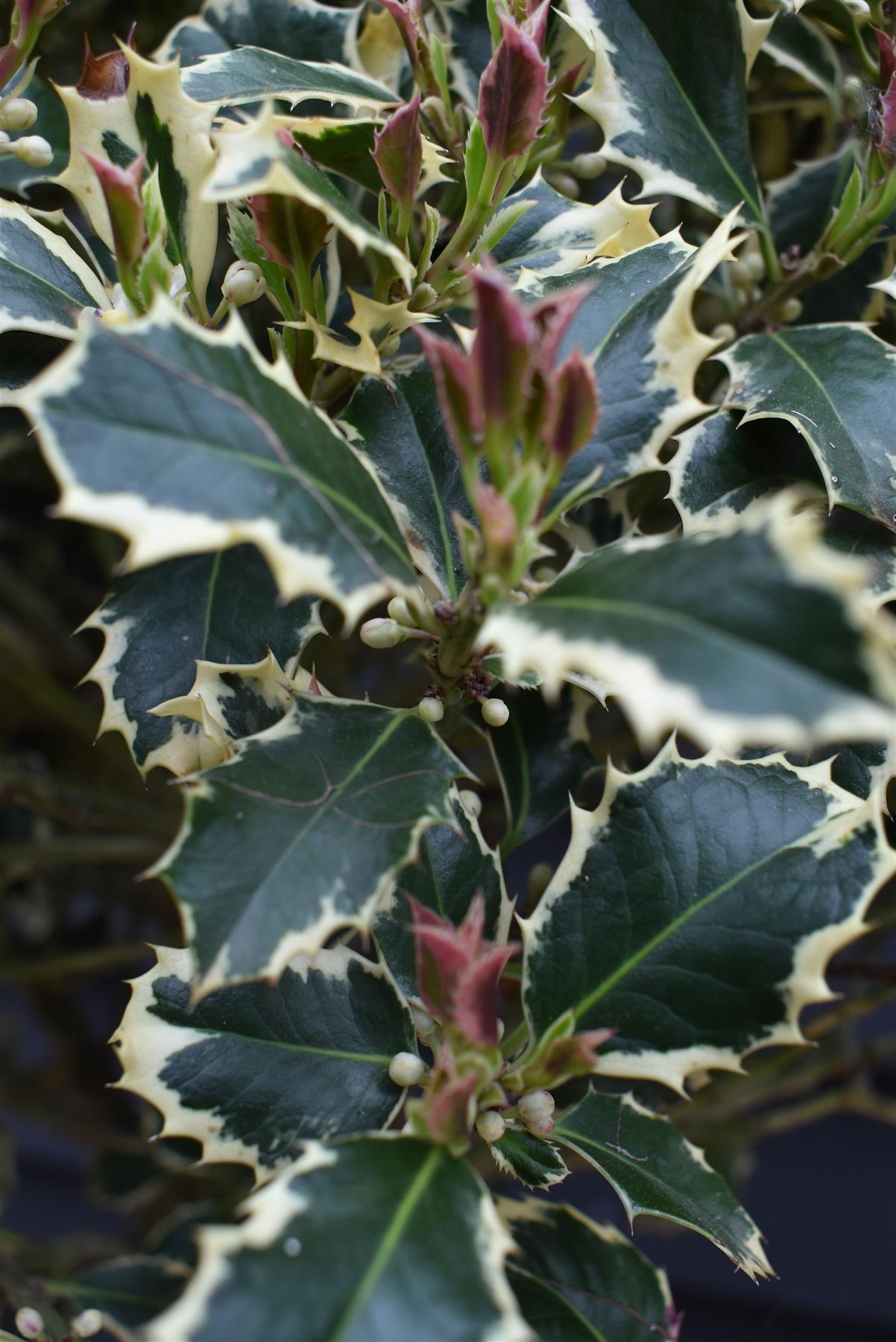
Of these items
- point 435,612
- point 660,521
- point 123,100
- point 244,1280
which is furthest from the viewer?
point 660,521

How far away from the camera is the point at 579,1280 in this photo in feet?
2.22

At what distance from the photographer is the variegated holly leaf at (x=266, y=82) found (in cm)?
63

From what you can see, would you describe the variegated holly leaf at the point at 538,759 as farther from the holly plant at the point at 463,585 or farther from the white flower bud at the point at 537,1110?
the white flower bud at the point at 537,1110

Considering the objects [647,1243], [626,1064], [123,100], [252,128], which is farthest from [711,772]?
[647,1243]

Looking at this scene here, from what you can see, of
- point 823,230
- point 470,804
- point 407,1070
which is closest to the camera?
point 407,1070

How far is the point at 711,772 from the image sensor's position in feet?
2.06

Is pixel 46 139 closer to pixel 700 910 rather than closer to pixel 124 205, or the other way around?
pixel 124 205

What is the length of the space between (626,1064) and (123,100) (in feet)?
2.07

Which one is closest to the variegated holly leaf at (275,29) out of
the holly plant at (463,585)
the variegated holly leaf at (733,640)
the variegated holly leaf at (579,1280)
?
the holly plant at (463,585)

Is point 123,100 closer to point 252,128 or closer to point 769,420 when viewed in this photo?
point 252,128

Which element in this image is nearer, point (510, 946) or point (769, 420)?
point (510, 946)

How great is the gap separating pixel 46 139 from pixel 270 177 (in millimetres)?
395

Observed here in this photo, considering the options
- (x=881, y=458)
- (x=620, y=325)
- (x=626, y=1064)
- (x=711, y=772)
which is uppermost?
(x=620, y=325)

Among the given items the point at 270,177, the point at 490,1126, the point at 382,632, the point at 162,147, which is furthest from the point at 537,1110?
the point at 162,147
